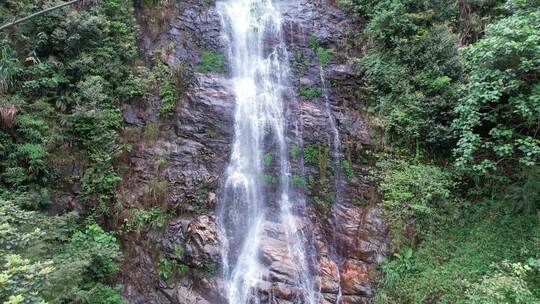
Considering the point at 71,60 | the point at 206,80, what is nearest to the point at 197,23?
the point at 206,80

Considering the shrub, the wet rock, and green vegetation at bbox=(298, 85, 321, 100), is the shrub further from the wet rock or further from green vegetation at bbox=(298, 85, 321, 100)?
green vegetation at bbox=(298, 85, 321, 100)

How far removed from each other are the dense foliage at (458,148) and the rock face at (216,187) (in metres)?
A: 0.70

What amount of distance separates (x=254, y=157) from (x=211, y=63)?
12.7ft

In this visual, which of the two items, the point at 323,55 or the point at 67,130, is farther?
the point at 323,55

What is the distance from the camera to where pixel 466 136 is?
26.6ft

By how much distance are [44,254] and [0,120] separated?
3.71 metres

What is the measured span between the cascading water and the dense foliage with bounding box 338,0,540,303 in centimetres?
249

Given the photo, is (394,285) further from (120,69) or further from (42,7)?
(42,7)

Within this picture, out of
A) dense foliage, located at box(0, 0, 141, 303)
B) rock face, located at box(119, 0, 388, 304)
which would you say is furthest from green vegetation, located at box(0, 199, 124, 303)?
rock face, located at box(119, 0, 388, 304)

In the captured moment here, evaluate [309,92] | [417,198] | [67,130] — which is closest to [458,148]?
[417,198]

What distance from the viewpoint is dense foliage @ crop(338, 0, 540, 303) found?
24.4 feet

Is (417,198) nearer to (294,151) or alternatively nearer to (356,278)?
(356,278)

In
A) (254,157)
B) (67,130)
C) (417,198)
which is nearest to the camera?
(67,130)

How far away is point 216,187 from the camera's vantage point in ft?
31.4
